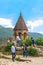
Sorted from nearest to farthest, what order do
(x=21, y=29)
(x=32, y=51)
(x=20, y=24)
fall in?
(x=32, y=51) → (x=21, y=29) → (x=20, y=24)

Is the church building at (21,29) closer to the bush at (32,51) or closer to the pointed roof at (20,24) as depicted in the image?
the pointed roof at (20,24)

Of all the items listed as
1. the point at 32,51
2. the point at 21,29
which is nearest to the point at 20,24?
the point at 21,29

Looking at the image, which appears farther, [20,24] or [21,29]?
[20,24]

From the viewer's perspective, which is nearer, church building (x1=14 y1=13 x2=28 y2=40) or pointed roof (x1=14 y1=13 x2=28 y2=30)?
church building (x1=14 y1=13 x2=28 y2=40)

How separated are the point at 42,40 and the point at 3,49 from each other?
499 centimetres

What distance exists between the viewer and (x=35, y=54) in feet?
100

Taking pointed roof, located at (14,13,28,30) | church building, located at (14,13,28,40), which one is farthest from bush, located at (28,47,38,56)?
pointed roof, located at (14,13,28,30)

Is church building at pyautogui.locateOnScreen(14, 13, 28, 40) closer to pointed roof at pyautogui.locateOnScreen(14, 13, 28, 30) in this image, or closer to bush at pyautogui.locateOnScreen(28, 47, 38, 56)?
pointed roof at pyautogui.locateOnScreen(14, 13, 28, 30)

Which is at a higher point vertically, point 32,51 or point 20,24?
point 20,24

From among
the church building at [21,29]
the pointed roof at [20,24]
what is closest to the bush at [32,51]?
the church building at [21,29]

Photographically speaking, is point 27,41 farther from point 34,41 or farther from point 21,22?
point 21,22

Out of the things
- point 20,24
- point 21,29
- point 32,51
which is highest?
point 20,24

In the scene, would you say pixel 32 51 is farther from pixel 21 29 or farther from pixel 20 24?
pixel 20 24

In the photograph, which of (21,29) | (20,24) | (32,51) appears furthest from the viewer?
(20,24)
